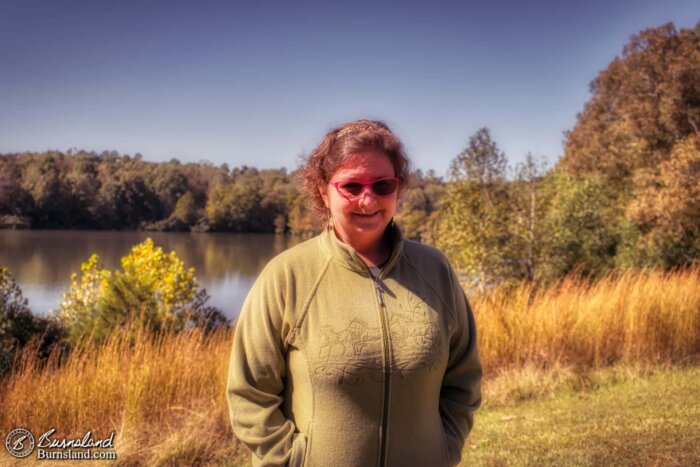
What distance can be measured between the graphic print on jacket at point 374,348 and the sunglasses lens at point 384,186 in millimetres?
360

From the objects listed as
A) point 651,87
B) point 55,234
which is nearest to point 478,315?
point 651,87

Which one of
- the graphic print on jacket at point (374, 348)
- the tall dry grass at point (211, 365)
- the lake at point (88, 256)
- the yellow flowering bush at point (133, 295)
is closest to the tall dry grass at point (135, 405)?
the tall dry grass at point (211, 365)

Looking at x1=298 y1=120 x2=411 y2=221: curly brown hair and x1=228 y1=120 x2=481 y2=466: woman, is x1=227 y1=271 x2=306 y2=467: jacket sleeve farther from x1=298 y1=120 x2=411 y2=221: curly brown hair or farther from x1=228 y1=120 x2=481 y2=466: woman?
x1=298 y1=120 x2=411 y2=221: curly brown hair

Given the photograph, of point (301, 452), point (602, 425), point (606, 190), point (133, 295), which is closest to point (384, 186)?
point (301, 452)

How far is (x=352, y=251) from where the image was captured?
1.68 m

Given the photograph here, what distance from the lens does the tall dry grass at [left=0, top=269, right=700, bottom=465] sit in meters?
4.21

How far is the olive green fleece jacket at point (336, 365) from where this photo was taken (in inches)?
62.1

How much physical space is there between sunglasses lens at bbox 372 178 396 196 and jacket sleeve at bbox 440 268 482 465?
0.40 meters

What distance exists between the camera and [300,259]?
169 cm

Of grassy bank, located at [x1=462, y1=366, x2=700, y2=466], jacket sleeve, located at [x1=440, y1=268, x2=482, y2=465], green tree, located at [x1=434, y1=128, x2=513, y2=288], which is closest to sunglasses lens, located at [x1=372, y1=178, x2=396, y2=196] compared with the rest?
jacket sleeve, located at [x1=440, y1=268, x2=482, y2=465]

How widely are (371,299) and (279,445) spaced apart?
0.54 meters

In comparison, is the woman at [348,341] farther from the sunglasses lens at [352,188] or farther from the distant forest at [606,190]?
the distant forest at [606,190]

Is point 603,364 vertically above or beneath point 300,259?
beneath

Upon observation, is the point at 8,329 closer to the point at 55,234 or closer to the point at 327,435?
the point at 327,435
